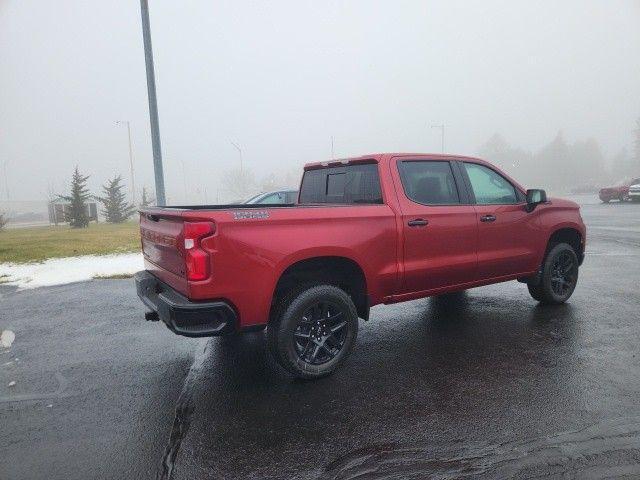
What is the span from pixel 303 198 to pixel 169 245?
221cm

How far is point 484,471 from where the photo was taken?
2.59 m

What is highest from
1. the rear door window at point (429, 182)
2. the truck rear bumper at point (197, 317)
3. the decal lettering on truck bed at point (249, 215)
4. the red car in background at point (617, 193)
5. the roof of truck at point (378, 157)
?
the roof of truck at point (378, 157)

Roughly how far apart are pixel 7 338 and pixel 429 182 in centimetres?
503

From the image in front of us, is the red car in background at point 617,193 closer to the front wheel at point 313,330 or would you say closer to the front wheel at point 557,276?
the front wheel at point 557,276

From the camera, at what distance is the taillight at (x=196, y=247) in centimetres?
332

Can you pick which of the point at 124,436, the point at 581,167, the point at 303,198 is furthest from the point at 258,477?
the point at 581,167

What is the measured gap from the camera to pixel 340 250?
3.92m

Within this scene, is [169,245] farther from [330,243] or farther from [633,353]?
[633,353]

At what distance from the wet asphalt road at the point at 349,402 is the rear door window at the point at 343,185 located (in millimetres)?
1536

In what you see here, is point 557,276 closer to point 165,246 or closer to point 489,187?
point 489,187

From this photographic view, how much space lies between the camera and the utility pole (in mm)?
8219

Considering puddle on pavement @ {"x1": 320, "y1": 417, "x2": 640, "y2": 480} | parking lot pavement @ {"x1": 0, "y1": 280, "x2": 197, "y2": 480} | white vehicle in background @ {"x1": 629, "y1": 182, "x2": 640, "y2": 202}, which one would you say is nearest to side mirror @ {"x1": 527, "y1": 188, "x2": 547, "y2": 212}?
puddle on pavement @ {"x1": 320, "y1": 417, "x2": 640, "y2": 480}

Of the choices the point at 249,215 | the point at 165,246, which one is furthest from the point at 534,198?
the point at 165,246

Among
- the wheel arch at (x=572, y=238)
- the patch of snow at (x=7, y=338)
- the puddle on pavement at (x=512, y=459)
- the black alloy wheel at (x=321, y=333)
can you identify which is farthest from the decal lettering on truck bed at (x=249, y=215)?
the wheel arch at (x=572, y=238)
